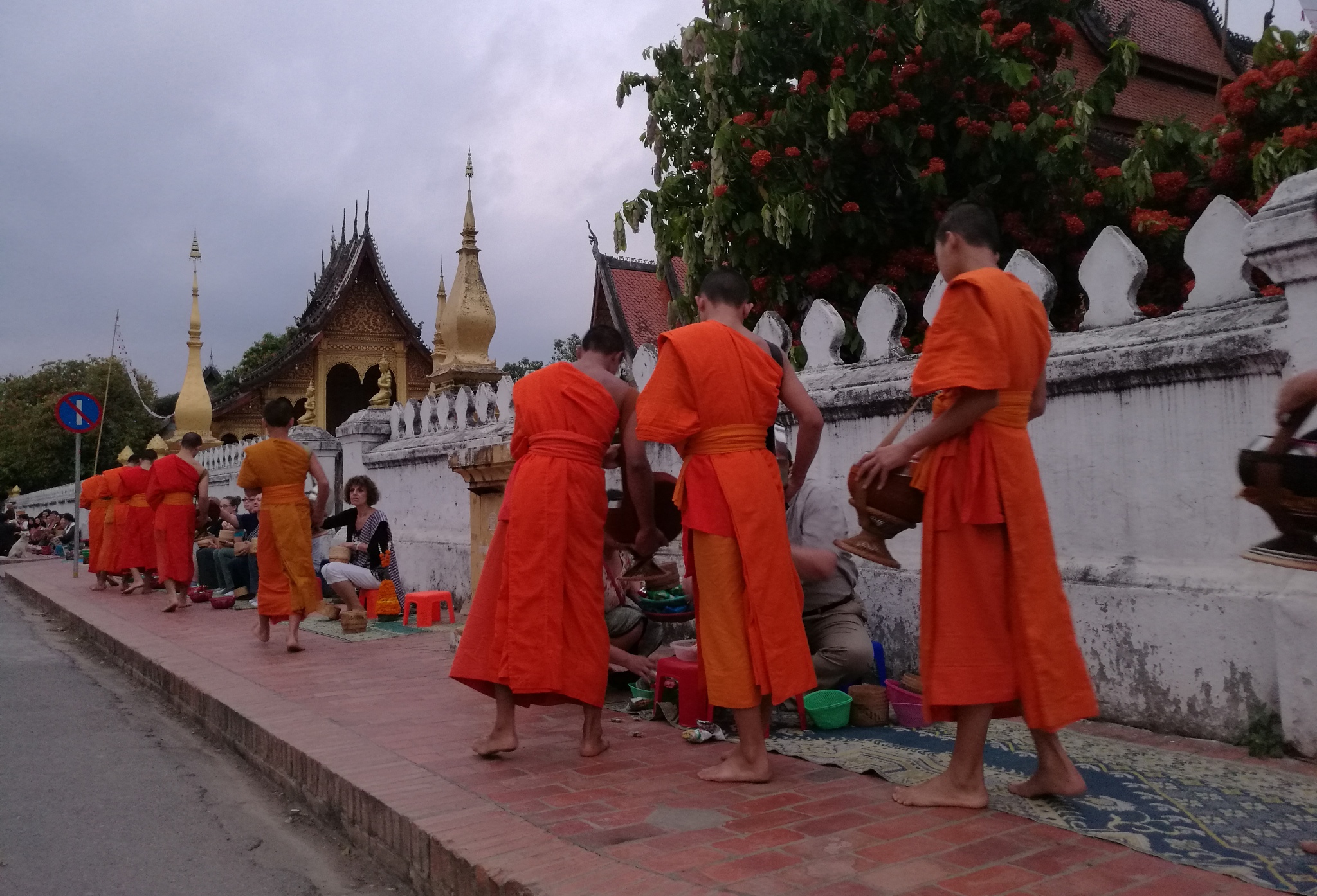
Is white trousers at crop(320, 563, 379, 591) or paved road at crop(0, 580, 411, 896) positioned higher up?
white trousers at crop(320, 563, 379, 591)

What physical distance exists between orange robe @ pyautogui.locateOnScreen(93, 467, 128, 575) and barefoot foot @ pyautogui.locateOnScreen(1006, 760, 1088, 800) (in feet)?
37.6

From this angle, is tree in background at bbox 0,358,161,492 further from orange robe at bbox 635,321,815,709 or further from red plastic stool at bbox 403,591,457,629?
orange robe at bbox 635,321,815,709

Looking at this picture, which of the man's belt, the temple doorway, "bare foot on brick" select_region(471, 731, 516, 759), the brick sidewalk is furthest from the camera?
the temple doorway

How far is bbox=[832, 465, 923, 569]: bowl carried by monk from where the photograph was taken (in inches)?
133

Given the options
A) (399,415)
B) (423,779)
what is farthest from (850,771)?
(399,415)

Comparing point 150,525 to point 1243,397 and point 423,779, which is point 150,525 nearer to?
point 423,779

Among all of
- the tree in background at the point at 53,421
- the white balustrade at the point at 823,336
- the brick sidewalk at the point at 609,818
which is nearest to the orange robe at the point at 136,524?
the brick sidewalk at the point at 609,818

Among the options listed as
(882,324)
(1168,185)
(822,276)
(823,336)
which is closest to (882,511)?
(882,324)

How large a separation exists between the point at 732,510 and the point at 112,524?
1163cm

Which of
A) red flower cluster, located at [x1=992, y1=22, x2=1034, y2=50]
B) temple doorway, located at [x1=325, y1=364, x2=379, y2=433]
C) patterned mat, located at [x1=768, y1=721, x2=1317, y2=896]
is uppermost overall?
red flower cluster, located at [x1=992, y1=22, x2=1034, y2=50]

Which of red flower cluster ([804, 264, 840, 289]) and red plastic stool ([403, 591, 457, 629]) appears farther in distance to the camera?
red flower cluster ([804, 264, 840, 289])

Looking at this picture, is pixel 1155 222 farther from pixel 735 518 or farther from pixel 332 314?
pixel 332 314

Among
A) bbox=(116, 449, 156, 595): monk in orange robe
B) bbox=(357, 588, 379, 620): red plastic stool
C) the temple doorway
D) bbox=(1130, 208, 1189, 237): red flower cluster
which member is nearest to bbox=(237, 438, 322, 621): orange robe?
bbox=(357, 588, 379, 620): red plastic stool

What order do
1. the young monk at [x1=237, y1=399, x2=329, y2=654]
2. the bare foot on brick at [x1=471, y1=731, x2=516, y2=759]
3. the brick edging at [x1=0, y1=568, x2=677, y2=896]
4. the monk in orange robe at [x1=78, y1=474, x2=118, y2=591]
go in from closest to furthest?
the brick edging at [x1=0, y1=568, x2=677, y2=896] < the bare foot on brick at [x1=471, y1=731, x2=516, y2=759] < the young monk at [x1=237, y1=399, x2=329, y2=654] < the monk in orange robe at [x1=78, y1=474, x2=118, y2=591]
